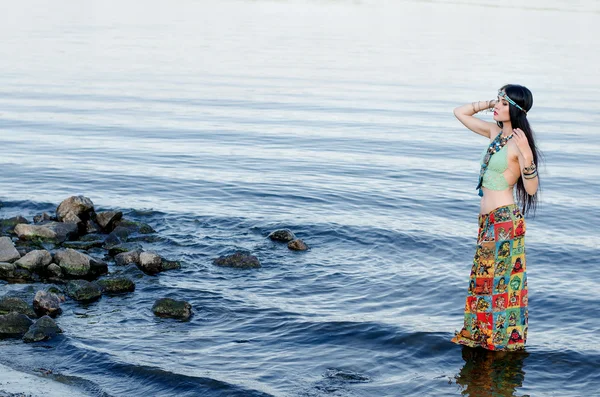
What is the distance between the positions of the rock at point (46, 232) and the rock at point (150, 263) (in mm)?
2168

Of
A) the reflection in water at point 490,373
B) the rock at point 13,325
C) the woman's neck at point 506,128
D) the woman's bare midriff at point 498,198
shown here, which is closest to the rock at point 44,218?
the rock at point 13,325

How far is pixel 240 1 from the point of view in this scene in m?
112

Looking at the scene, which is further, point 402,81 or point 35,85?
point 402,81

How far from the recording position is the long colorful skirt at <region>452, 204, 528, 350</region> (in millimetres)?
10312

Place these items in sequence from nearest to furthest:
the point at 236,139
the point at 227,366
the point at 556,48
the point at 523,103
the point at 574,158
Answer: the point at 523,103 < the point at 227,366 < the point at 574,158 < the point at 236,139 < the point at 556,48

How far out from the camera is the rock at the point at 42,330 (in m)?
11.3

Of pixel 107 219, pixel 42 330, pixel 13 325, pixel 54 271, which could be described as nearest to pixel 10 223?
pixel 107 219

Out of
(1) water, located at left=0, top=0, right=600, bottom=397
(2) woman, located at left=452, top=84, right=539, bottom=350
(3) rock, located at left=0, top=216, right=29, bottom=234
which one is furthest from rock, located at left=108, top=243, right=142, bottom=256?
(2) woman, located at left=452, top=84, right=539, bottom=350

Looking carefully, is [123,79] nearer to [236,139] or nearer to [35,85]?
[35,85]

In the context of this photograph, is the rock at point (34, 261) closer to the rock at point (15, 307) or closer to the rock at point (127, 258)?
the rock at point (127, 258)

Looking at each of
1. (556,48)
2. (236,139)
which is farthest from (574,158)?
(556,48)

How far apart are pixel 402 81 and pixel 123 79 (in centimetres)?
1326

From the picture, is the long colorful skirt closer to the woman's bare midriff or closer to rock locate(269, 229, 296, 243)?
the woman's bare midriff

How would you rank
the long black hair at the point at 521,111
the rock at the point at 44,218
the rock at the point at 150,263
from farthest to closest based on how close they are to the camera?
the rock at the point at 44,218 → the rock at the point at 150,263 → the long black hair at the point at 521,111
